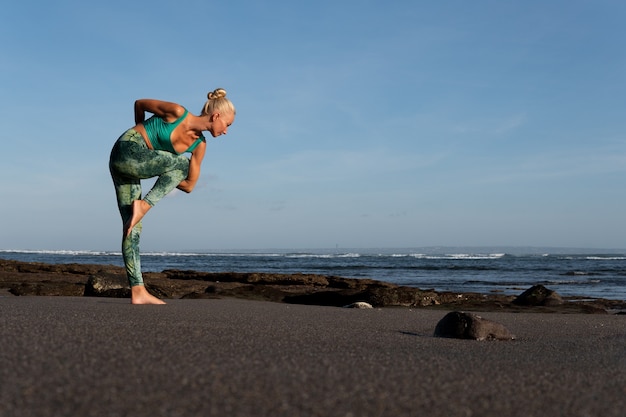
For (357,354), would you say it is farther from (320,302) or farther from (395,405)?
(320,302)

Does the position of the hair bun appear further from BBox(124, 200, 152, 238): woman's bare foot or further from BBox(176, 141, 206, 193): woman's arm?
BBox(124, 200, 152, 238): woman's bare foot

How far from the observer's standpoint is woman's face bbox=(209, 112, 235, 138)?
14.3 feet

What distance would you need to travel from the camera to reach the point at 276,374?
1.75 metres

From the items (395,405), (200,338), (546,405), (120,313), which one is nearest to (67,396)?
(395,405)

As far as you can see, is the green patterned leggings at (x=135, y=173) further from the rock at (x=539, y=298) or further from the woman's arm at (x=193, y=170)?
the rock at (x=539, y=298)

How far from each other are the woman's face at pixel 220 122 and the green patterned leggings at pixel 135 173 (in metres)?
0.31

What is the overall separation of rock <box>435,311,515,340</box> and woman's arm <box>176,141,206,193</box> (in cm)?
217

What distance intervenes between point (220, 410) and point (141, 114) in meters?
3.41

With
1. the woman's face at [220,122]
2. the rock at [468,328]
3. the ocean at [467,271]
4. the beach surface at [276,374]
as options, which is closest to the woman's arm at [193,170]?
the woman's face at [220,122]

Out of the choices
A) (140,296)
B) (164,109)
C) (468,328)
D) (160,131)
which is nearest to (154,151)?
(160,131)

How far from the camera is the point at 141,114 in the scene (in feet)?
14.4

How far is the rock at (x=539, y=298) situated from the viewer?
8406 mm

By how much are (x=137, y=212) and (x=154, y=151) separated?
18.0 inches

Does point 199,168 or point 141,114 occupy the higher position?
point 141,114
